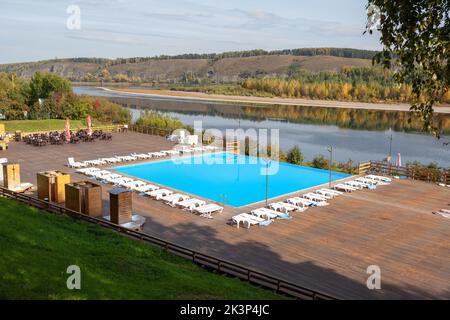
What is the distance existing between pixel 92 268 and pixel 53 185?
831 cm

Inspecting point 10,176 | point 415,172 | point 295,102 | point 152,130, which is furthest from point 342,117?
point 10,176

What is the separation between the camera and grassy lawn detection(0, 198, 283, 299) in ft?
25.2

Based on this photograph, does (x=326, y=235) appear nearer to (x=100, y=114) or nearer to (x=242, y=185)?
(x=242, y=185)

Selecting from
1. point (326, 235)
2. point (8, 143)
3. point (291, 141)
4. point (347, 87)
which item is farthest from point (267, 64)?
point (326, 235)

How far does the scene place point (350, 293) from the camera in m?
10.6

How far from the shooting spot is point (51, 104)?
4306 centimetres

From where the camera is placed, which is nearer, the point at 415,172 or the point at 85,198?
the point at 85,198

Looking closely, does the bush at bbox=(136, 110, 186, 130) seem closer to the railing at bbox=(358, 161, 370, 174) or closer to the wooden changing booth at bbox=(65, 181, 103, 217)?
the railing at bbox=(358, 161, 370, 174)

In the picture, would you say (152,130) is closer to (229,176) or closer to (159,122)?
(159,122)

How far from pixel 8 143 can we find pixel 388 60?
2967 cm

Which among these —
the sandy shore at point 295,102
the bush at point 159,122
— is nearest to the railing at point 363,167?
the bush at point 159,122

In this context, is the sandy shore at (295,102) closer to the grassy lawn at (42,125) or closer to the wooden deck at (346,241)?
the grassy lawn at (42,125)

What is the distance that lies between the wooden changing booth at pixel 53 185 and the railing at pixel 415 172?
51.9 feet

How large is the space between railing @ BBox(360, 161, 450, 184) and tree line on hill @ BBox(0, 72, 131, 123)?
27.3 m
